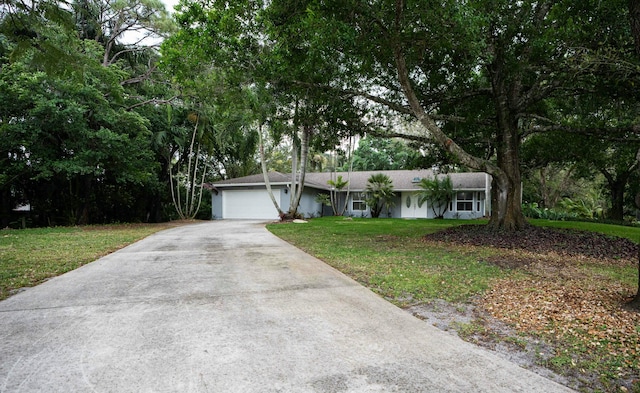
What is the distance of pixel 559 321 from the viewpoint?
11.5ft

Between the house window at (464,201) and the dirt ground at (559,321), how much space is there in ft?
49.8

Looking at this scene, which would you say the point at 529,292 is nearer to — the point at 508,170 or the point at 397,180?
the point at 508,170

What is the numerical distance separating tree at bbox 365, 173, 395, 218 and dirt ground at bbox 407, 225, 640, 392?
14648mm

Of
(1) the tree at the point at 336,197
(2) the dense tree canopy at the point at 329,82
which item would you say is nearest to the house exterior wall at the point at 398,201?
(1) the tree at the point at 336,197

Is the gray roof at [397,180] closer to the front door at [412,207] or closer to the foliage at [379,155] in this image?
the front door at [412,207]

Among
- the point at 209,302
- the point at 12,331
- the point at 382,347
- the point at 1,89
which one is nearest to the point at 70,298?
the point at 12,331

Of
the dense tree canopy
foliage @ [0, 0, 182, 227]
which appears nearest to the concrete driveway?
the dense tree canopy

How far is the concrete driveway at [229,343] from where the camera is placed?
2.28 meters

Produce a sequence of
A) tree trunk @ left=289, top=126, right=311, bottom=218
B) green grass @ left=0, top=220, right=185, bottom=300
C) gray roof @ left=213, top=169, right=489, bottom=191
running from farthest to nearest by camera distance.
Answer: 1. gray roof @ left=213, top=169, right=489, bottom=191
2. tree trunk @ left=289, top=126, right=311, bottom=218
3. green grass @ left=0, top=220, right=185, bottom=300

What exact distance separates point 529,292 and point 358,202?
64.8 ft

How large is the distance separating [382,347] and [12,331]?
3.26 meters

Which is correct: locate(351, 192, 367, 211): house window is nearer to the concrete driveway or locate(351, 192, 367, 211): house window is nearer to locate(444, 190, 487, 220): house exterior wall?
locate(444, 190, 487, 220): house exterior wall

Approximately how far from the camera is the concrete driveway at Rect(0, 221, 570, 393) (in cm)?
228

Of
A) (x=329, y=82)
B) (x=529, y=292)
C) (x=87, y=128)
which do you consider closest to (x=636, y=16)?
(x=529, y=292)
